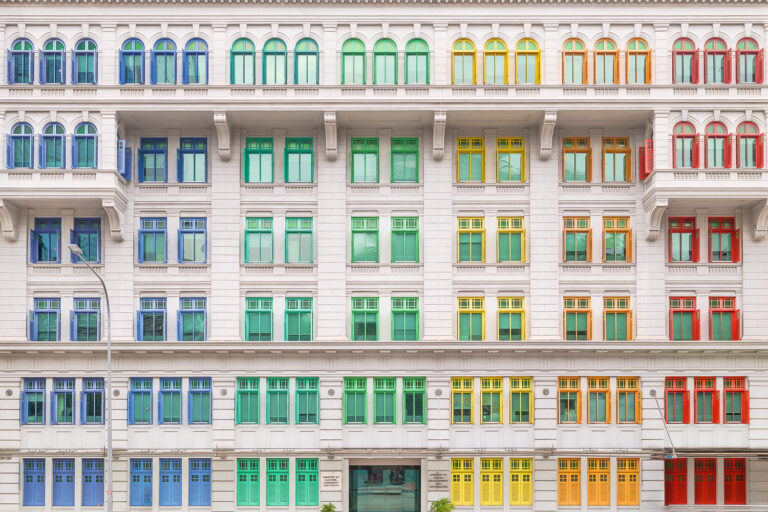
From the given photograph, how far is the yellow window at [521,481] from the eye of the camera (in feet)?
94.5

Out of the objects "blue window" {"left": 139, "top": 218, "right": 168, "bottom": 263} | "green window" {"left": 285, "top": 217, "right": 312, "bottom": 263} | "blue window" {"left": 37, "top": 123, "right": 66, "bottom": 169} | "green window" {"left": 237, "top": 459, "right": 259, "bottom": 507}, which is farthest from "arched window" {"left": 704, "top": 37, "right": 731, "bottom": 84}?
"blue window" {"left": 37, "top": 123, "right": 66, "bottom": 169}

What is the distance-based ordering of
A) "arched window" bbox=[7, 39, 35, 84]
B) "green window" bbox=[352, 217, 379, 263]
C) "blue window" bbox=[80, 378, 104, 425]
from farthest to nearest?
"green window" bbox=[352, 217, 379, 263], "arched window" bbox=[7, 39, 35, 84], "blue window" bbox=[80, 378, 104, 425]

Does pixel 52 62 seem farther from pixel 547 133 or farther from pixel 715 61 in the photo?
pixel 715 61

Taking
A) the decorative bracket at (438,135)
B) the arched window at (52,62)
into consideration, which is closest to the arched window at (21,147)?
the arched window at (52,62)

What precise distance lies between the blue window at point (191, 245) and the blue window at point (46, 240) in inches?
200

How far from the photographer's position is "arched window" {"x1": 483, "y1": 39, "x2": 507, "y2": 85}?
29.3 meters

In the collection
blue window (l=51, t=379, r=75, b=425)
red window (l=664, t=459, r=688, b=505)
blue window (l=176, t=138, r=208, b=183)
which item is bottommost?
red window (l=664, t=459, r=688, b=505)

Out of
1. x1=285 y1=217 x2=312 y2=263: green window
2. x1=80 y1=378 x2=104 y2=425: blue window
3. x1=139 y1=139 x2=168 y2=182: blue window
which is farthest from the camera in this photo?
x1=139 y1=139 x2=168 y2=182: blue window

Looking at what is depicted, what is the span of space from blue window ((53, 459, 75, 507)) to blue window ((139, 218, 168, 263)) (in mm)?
8992

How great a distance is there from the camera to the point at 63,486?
28.8 m

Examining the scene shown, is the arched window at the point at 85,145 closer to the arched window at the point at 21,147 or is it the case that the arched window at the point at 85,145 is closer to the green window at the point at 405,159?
the arched window at the point at 21,147

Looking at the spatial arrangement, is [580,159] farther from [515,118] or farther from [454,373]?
[454,373]

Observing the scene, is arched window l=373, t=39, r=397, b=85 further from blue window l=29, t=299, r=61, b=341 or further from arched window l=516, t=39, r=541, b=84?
blue window l=29, t=299, r=61, b=341

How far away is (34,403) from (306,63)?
17718 millimetres
